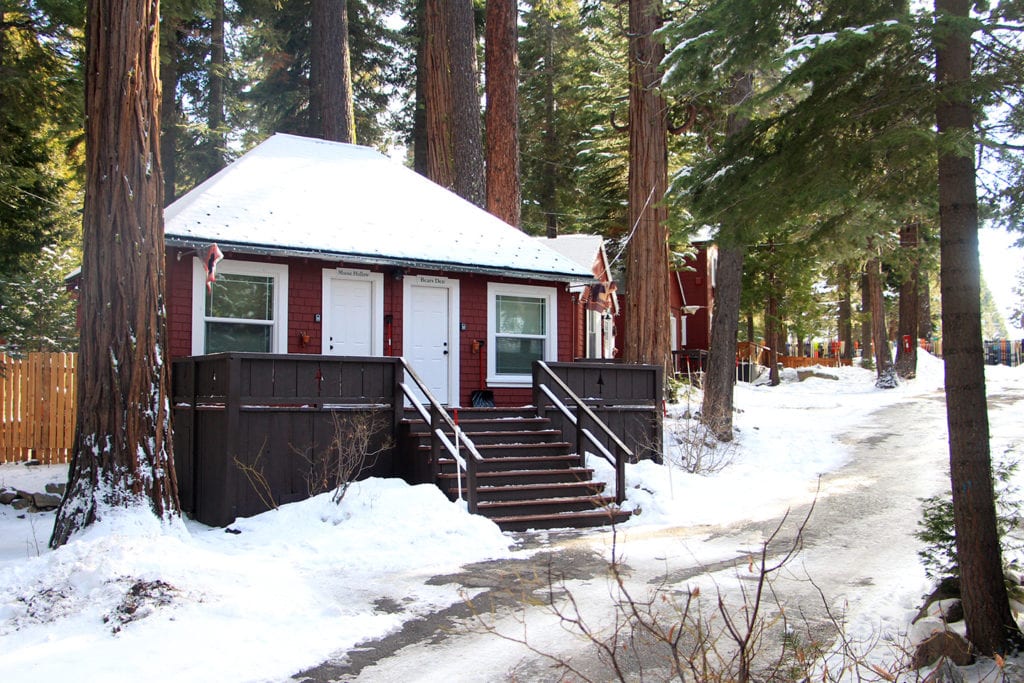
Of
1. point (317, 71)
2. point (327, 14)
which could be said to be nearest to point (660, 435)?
point (327, 14)

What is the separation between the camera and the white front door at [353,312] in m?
14.0

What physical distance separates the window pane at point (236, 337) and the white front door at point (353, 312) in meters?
0.98

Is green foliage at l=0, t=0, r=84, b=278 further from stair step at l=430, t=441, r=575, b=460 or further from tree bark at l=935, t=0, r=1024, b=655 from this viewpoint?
tree bark at l=935, t=0, r=1024, b=655

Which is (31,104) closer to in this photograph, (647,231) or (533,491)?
(533,491)

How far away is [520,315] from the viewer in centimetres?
1602

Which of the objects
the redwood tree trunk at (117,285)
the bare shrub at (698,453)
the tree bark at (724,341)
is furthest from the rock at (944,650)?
the tree bark at (724,341)

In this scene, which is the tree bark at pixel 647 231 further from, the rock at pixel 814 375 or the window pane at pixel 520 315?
the rock at pixel 814 375

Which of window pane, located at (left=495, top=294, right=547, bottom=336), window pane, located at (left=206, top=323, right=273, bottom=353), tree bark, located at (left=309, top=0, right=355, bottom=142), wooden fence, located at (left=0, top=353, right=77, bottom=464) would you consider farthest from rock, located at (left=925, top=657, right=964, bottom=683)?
tree bark, located at (left=309, top=0, right=355, bottom=142)

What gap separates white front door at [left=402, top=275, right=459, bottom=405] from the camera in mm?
14758

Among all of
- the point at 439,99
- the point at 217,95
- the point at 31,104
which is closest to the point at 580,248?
the point at 439,99

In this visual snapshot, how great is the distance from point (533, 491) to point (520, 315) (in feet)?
17.1

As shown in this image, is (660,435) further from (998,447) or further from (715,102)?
(715,102)

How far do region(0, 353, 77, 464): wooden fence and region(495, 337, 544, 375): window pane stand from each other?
8.11 m

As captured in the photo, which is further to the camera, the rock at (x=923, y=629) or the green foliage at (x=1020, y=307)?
the green foliage at (x=1020, y=307)
